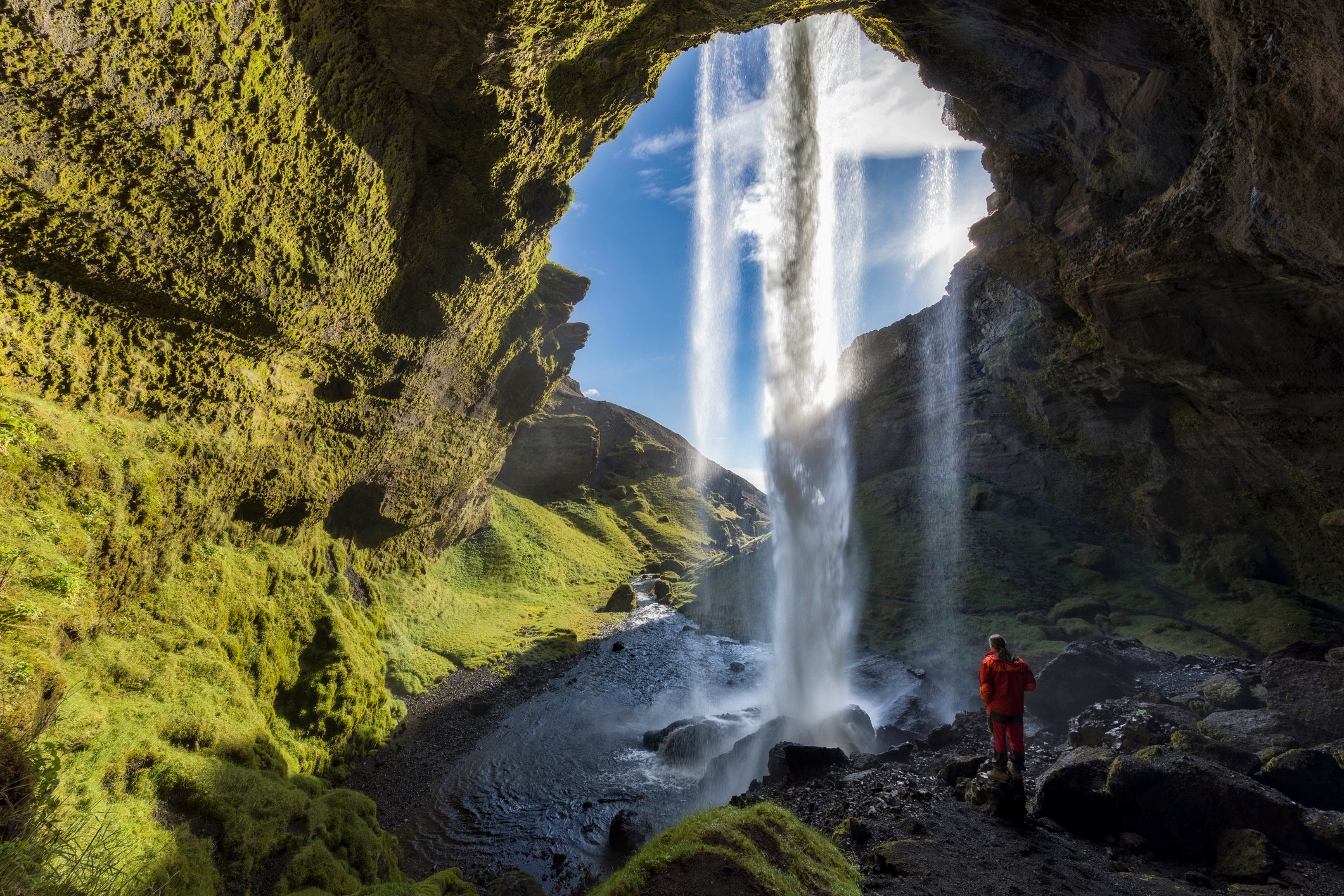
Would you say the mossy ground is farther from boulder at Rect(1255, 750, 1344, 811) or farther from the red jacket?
boulder at Rect(1255, 750, 1344, 811)

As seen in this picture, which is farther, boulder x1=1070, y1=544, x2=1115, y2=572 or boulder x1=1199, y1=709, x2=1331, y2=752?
boulder x1=1070, y1=544, x2=1115, y2=572

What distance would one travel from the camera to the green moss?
484cm

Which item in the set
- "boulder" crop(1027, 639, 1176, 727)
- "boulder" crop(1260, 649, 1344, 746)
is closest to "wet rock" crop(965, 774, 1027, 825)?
"boulder" crop(1027, 639, 1176, 727)

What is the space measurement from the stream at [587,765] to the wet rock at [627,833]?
185mm

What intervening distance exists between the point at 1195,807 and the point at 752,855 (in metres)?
6.33

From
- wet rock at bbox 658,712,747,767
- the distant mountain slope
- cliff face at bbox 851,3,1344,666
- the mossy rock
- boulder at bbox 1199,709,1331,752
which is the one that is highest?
the distant mountain slope

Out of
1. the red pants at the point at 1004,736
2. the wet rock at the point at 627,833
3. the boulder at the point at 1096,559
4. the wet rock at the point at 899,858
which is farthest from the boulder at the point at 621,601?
the wet rock at the point at 899,858

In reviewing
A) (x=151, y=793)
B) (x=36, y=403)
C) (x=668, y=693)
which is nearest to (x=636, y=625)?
(x=668, y=693)

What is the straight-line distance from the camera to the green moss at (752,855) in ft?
15.9

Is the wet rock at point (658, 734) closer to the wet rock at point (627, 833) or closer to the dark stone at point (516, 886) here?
the wet rock at point (627, 833)

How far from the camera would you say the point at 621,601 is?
32000 millimetres

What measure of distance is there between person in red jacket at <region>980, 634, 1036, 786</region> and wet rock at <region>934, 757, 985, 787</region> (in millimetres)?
955

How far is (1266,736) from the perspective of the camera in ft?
29.5

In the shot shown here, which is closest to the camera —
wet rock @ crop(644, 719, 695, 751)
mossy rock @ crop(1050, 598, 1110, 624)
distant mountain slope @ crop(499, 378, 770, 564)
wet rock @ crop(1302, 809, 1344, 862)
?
wet rock @ crop(1302, 809, 1344, 862)
